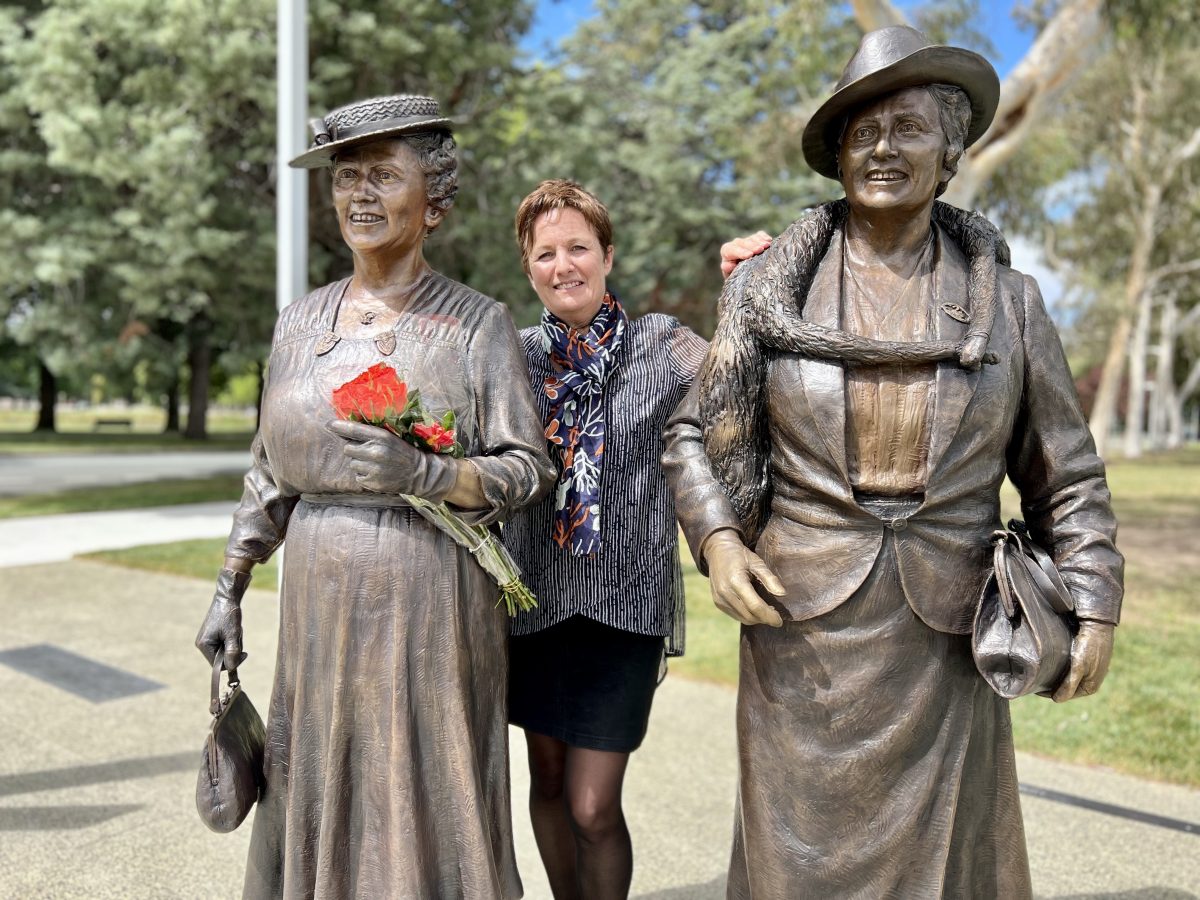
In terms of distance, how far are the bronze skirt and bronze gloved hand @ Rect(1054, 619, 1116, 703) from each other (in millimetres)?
191

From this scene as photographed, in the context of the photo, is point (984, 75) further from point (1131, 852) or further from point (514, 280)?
point (514, 280)

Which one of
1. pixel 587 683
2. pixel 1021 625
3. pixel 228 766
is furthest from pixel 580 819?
pixel 1021 625

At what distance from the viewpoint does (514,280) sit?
13719 millimetres

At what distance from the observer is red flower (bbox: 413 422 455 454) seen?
1986 mm

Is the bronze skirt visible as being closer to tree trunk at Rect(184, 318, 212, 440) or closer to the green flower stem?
the green flower stem

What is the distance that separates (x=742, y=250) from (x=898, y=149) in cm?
47

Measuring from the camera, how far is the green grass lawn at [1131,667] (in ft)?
16.3

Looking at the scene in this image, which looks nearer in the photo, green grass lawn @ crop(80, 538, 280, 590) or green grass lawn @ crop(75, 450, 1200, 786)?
green grass lawn @ crop(75, 450, 1200, 786)

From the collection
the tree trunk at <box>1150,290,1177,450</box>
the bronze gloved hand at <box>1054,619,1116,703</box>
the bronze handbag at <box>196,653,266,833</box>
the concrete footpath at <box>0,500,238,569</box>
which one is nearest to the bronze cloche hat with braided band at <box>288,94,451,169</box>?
the bronze handbag at <box>196,653,266,833</box>

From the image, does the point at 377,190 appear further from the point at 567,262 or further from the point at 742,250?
the point at 742,250

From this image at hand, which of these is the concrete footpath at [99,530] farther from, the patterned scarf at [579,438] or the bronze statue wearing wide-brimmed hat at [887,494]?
the bronze statue wearing wide-brimmed hat at [887,494]

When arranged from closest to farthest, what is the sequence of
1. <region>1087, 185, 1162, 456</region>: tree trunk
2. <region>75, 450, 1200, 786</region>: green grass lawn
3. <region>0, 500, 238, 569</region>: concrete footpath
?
<region>75, 450, 1200, 786</region>: green grass lawn
<region>0, 500, 238, 569</region>: concrete footpath
<region>1087, 185, 1162, 456</region>: tree trunk

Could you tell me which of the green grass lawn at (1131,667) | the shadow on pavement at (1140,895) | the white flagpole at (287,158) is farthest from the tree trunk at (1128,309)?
the shadow on pavement at (1140,895)

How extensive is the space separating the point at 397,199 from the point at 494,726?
1.18m
